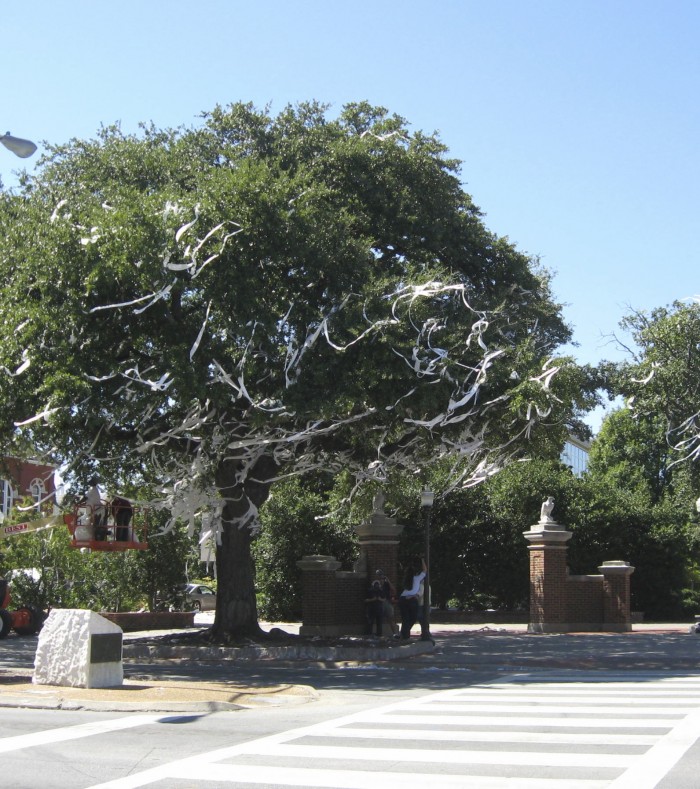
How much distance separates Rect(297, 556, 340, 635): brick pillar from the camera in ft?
82.0

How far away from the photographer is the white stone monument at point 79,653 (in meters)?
14.5

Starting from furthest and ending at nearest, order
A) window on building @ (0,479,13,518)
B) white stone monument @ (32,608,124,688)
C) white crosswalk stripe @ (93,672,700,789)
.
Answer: window on building @ (0,479,13,518) → white stone monument @ (32,608,124,688) → white crosswalk stripe @ (93,672,700,789)

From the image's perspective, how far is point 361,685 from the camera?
1603 cm

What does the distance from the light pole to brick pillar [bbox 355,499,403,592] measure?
47.2 ft

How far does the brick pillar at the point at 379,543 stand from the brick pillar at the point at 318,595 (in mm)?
1078

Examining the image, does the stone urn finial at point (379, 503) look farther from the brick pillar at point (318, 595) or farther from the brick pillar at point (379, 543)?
the brick pillar at point (318, 595)

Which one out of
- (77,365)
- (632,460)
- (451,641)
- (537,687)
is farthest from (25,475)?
(537,687)

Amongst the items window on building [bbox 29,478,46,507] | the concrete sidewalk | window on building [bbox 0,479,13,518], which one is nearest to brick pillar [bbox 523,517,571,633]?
the concrete sidewalk

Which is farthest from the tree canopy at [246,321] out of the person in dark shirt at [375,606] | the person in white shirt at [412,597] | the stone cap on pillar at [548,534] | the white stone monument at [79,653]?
the stone cap on pillar at [548,534]

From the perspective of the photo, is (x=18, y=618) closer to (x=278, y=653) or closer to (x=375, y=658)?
(x=278, y=653)

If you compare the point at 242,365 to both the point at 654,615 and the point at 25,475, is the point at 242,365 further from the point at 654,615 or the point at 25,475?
the point at 25,475

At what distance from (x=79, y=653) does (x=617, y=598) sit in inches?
675

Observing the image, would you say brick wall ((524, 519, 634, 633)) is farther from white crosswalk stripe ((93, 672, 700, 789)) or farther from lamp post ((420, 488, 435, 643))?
white crosswalk stripe ((93, 672, 700, 789))

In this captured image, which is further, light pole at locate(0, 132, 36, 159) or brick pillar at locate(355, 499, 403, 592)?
brick pillar at locate(355, 499, 403, 592)
